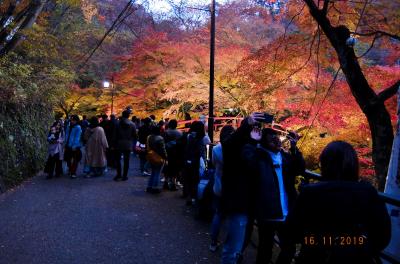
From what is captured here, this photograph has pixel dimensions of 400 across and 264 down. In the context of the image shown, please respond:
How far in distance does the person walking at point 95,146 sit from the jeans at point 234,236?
7815 millimetres

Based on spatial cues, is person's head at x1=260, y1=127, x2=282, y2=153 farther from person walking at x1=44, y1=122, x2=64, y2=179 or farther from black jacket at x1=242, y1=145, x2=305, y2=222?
person walking at x1=44, y1=122, x2=64, y2=179

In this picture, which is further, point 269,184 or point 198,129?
point 198,129

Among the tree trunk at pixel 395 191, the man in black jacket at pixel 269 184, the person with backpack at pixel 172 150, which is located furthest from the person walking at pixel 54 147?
the tree trunk at pixel 395 191

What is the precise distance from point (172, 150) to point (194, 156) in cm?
162

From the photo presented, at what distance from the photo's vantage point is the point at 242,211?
13.1 ft

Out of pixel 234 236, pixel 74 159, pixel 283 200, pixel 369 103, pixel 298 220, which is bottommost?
pixel 74 159

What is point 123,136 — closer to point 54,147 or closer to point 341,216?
point 54,147

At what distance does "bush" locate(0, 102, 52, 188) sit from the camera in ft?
31.3

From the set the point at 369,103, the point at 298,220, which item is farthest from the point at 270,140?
the point at 369,103

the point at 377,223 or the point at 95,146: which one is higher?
the point at 377,223

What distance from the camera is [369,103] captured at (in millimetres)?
6230

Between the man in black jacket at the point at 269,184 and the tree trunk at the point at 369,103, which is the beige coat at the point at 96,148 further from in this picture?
the man in black jacket at the point at 269,184

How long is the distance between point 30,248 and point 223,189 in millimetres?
2810

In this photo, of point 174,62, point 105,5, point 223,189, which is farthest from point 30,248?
point 105,5
